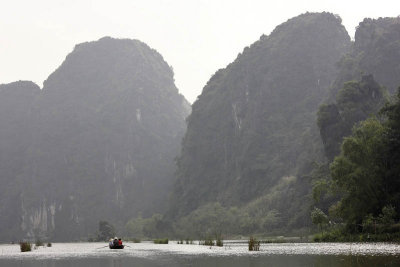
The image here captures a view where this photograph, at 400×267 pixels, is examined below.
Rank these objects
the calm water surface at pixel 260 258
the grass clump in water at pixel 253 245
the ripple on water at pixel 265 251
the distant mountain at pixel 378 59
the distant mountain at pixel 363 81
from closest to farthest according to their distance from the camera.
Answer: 1. the calm water surface at pixel 260 258
2. the ripple on water at pixel 265 251
3. the grass clump in water at pixel 253 245
4. the distant mountain at pixel 363 81
5. the distant mountain at pixel 378 59

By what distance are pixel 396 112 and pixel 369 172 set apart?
7.73 metres

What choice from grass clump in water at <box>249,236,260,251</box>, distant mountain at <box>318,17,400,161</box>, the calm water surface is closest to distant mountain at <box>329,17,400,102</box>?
distant mountain at <box>318,17,400,161</box>

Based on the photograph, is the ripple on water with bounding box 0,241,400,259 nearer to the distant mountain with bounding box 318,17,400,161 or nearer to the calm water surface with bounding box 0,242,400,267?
the calm water surface with bounding box 0,242,400,267

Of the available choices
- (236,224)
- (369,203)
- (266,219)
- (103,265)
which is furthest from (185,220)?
(103,265)

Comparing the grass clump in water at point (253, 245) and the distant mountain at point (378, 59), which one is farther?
the distant mountain at point (378, 59)

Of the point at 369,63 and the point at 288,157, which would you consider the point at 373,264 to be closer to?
the point at 369,63

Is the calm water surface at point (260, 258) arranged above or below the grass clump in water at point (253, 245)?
below

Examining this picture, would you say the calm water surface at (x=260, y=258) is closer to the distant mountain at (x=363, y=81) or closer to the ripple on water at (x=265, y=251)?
the ripple on water at (x=265, y=251)

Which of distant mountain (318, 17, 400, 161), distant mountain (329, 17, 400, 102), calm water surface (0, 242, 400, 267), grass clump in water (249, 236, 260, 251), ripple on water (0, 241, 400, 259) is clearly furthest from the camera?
distant mountain (329, 17, 400, 102)

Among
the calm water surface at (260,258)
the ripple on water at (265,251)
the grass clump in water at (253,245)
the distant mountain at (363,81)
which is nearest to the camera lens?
the calm water surface at (260,258)

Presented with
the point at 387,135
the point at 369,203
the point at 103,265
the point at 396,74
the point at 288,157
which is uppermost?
the point at 396,74

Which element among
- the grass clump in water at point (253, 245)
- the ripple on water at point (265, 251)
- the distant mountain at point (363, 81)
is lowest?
the ripple on water at point (265, 251)

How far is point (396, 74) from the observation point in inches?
5851

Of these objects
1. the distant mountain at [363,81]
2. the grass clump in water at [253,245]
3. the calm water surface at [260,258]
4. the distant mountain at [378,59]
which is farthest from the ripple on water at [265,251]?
the distant mountain at [378,59]
